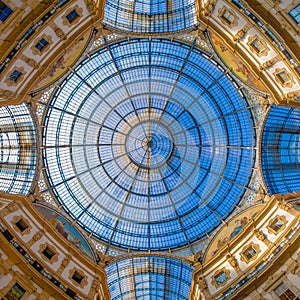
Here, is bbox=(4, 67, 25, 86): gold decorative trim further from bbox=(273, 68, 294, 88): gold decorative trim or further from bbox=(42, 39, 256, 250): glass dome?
bbox=(273, 68, 294, 88): gold decorative trim

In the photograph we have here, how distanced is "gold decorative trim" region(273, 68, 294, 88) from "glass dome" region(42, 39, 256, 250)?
5.73 metres

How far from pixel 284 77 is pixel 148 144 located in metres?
15.3

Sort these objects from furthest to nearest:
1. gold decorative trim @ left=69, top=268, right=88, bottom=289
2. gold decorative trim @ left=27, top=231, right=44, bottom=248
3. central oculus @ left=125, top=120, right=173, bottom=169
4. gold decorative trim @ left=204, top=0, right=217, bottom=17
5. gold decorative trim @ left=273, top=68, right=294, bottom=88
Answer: central oculus @ left=125, top=120, right=173, bottom=169 < gold decorative trim @ left=69, top=268, right=88, bottom=289 < gold decorative trim @ left=27, top=231, right=44, bottom=248 < gold decorative trim @ left=204, top=0, right=217, bottom=17 < gold decorative trim @ left=273, top=68, right=294, bottom=88

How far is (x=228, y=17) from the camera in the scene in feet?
83.1

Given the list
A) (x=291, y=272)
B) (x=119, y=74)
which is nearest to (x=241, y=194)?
(x=291, y=272)

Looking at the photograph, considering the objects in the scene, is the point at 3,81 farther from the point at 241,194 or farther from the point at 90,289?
the point at 241,194

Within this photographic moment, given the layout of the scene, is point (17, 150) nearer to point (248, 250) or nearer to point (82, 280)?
point (82, 280)

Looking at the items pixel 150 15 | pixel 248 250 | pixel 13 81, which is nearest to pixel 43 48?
pixel 13 81

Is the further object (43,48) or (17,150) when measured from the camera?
(17,150)

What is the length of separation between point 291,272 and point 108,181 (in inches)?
745

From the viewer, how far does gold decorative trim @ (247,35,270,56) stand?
24.8 metres

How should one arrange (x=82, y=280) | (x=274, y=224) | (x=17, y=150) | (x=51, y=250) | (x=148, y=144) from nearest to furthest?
(x=274, y=224), (x=51, y=250), (x=82, y=280), (x=17, y=150), (x=148, y=144)

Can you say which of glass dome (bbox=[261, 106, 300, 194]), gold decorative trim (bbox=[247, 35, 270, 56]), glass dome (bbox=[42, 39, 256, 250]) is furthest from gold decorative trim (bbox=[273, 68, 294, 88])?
glass dome (bbox=[42, 39, 256, 250])

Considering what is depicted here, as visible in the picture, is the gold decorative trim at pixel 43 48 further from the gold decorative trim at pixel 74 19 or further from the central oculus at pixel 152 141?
the central oculus at pixel 152 141
